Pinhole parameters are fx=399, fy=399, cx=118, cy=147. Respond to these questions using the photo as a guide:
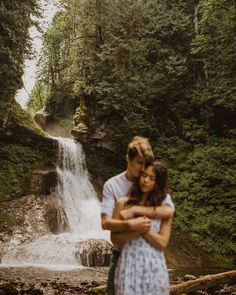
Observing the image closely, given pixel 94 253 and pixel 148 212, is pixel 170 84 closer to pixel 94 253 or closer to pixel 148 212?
pixel 94 253

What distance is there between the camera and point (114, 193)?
3.38 metres

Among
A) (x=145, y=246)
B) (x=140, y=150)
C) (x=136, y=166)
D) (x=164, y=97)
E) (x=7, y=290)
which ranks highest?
(x=164, y=97)

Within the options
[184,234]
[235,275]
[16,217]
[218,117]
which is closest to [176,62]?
[218,117]

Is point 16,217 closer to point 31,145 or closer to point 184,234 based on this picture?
point 31,145

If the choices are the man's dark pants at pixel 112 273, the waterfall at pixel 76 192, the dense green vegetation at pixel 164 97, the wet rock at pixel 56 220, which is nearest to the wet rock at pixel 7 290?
the man's dark pants at pixel 112 273

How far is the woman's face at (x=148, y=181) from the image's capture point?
322 centimetres

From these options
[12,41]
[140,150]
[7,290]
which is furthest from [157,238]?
[12,41]

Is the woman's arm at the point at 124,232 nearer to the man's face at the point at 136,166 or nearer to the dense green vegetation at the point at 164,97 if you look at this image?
the man's face at the point at 136,166

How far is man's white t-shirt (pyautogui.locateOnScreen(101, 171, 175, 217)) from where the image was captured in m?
3.29

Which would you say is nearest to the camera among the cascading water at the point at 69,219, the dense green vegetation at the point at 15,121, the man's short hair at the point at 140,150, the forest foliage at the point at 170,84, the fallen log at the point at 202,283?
the man's short hair at the point at 140,150

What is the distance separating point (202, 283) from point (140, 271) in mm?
5024

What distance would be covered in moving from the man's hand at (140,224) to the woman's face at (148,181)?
0.26 meters

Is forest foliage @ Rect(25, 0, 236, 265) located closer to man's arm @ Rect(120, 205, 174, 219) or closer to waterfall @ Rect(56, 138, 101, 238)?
waterfall @ Rect(56, 138, 101, 238)

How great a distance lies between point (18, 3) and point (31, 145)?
8700 mm
